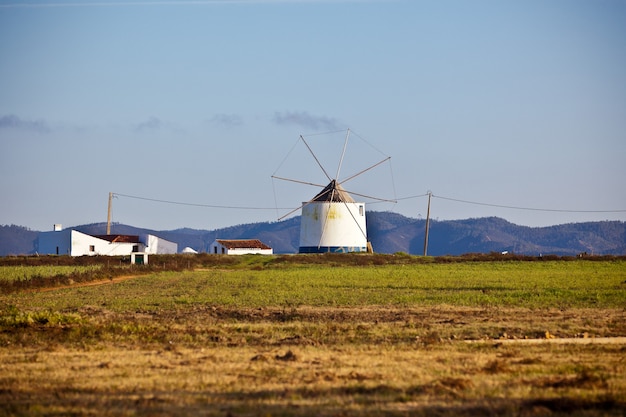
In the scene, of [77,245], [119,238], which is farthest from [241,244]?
[77,245]

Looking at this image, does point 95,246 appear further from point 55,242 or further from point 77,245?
point 55,242

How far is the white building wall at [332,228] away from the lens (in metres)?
90.8

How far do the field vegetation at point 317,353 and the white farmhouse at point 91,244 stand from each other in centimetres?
6576

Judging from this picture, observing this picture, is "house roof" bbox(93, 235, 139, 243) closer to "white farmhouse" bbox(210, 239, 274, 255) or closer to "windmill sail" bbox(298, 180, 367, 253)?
"white farmhouse" bbox(210, 239, 274, 255)

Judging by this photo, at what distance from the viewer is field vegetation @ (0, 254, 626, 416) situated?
12789mm

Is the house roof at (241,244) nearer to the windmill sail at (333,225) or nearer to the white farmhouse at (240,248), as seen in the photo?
the white farmhouse at (240,248)

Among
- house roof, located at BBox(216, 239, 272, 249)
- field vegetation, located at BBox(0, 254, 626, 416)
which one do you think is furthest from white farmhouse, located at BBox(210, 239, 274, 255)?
field vegetation, located at BBox(0, 254, 626, 416)

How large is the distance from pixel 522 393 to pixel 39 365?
847 centimetres

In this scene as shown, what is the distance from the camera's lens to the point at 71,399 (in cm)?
1313

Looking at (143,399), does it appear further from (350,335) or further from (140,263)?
(140,263)

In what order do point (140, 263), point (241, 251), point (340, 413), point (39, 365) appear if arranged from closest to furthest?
1. point (340, 413)
2. point (39, 365)
3. point (140, 263)
4. point (241, 251)

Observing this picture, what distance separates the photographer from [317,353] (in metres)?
17.8

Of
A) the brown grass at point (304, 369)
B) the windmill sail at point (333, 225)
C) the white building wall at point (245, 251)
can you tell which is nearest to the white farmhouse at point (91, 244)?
the white building wall at point (245, 251)

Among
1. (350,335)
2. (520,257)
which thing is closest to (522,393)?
(350,335)
